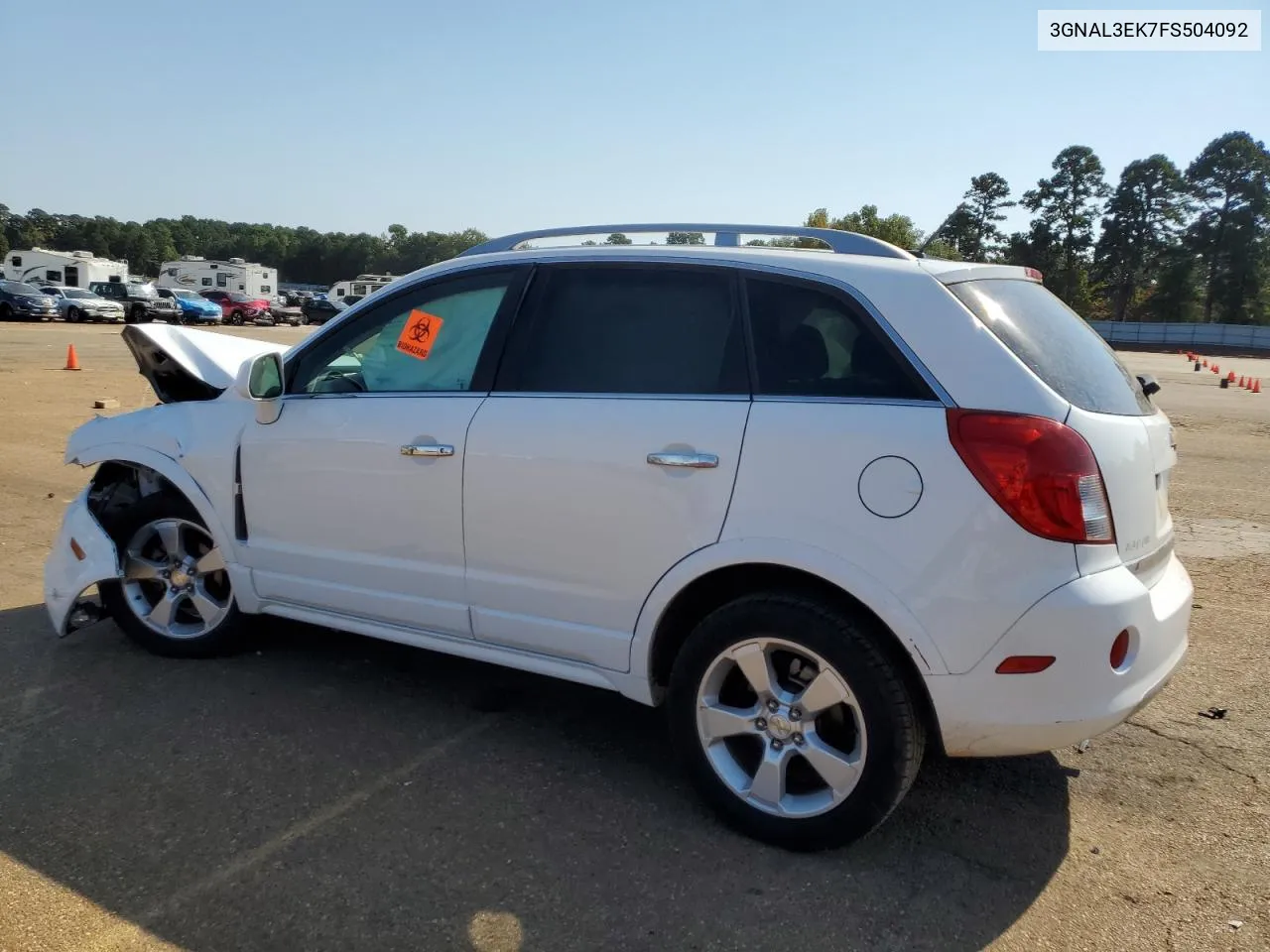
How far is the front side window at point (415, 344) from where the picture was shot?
3.92 metres

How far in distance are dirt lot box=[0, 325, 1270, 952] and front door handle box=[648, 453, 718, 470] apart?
115cm

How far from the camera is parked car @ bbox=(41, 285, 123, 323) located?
40094 mm

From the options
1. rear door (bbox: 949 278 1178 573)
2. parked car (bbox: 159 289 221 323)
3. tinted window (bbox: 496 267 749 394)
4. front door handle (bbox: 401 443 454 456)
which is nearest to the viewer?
rear door (bbox: 949 278 1178 573)

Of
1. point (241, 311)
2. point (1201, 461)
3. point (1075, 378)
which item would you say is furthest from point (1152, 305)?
point (1075, 378)

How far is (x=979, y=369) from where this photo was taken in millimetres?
2943

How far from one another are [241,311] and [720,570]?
159 feet

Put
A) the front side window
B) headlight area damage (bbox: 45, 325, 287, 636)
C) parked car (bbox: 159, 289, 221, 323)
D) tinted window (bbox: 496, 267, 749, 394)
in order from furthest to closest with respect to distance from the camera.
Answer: parked car (bbox: 159, 289, 221, 323) → headlight area damage (bbox: 45, 325, 287, 636) → the front side window → tinted window (bbox: 496, 267, 749, 394)

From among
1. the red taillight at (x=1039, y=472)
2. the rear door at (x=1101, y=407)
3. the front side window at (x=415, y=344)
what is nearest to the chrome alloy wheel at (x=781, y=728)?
the red taillight at (x=1039, y=472)

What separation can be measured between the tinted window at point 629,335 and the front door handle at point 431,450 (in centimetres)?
30

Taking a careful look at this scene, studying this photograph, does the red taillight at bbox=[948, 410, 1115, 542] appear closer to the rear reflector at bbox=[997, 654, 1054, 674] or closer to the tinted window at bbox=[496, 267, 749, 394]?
the rear reflector at bbox=[997, 654, 1054, 674]

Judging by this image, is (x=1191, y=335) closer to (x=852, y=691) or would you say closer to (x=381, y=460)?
(x=381, y=460)

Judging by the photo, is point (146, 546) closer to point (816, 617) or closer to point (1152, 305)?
point (816, 617)

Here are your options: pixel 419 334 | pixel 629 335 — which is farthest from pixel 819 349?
pixel 419 334

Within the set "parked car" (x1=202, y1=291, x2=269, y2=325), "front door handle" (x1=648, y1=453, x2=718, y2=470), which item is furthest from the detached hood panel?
"parked car" (x1=202, y1=291, x2=269, y2=325)
